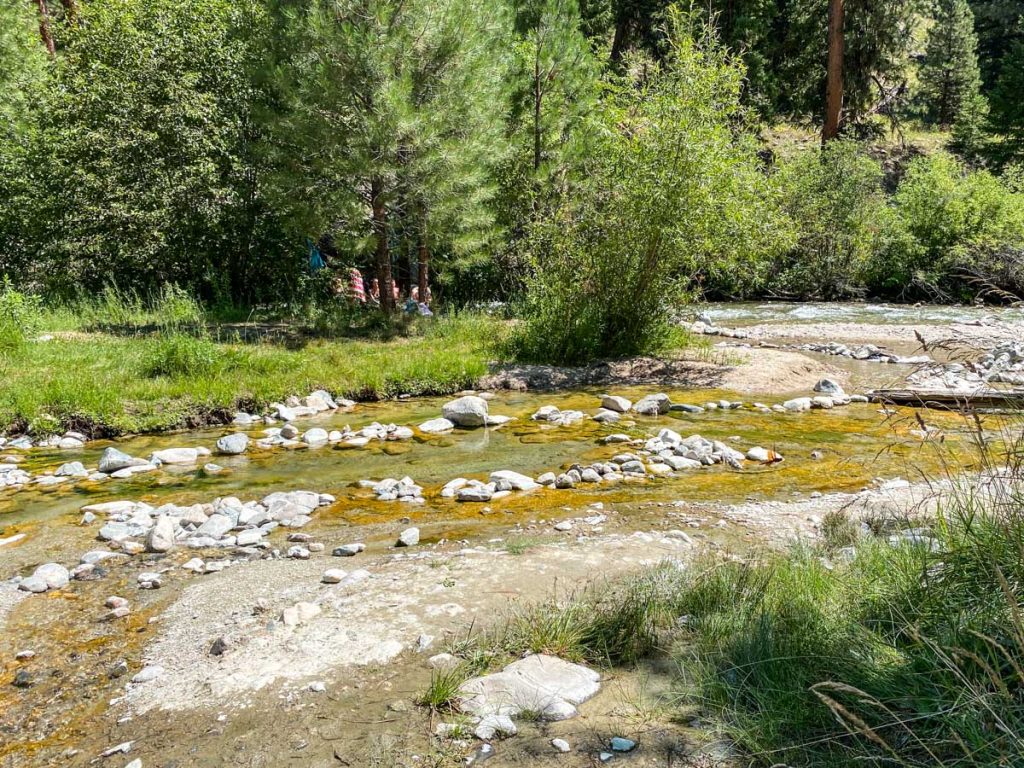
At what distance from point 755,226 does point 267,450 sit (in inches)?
349

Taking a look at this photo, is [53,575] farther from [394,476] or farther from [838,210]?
[838,210]

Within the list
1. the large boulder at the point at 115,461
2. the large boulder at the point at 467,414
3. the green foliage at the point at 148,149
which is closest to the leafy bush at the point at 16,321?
the green foliage at the point at 148,149

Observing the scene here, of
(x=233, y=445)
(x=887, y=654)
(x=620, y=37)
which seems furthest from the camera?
(x=620, y=37)

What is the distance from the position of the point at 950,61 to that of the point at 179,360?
153ft

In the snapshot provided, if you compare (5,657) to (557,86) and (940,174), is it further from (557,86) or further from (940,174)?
(940,174)

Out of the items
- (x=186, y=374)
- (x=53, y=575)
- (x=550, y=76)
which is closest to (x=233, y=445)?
(x=186, y=374)

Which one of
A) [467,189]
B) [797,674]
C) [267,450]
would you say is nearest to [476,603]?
[797,674]

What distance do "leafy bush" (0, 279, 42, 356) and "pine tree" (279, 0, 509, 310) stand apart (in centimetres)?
515

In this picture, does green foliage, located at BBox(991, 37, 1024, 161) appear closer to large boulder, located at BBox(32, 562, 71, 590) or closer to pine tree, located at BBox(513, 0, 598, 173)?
pine tree, located at BBox(513, 0, 598, 173)

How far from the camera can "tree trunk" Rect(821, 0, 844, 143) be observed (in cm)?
2512

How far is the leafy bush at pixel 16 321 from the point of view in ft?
36.4

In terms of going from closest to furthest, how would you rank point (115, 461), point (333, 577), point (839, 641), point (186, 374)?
point (839, 641), point (333, 577), point (115, 461), point (186, 374)

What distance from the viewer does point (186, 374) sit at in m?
10.5

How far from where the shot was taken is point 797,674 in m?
3.00
